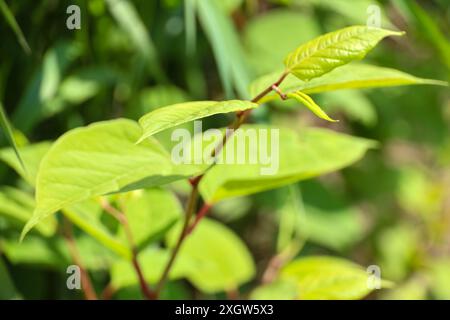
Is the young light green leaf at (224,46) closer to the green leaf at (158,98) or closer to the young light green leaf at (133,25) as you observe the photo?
the young light green leaf at (133,25)

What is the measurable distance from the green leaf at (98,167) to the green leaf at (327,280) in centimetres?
22

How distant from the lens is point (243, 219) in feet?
5.01

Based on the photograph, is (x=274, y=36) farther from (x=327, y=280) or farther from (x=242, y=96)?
(x=327, y=280)

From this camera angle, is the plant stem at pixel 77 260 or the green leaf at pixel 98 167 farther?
the plant stem at pixel 77 260

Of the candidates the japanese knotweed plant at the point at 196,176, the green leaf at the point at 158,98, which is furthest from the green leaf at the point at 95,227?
the green leaf at the point at 158,98

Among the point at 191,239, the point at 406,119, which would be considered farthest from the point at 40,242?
the point at 406,119

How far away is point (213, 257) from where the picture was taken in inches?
39.3

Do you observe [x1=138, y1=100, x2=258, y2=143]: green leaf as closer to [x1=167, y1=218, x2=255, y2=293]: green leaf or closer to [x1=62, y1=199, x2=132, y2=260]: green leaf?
[x1=62, y1=199, x2=132, y2=260]: green leaf

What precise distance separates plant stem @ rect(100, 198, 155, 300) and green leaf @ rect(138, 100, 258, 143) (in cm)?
24

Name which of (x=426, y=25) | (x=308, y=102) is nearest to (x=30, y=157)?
(x=308, y=102)

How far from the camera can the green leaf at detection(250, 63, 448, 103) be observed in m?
0.65

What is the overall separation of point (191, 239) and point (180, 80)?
43 cm

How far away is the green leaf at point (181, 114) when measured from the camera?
537 millimetres

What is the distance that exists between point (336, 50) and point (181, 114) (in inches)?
5.0
